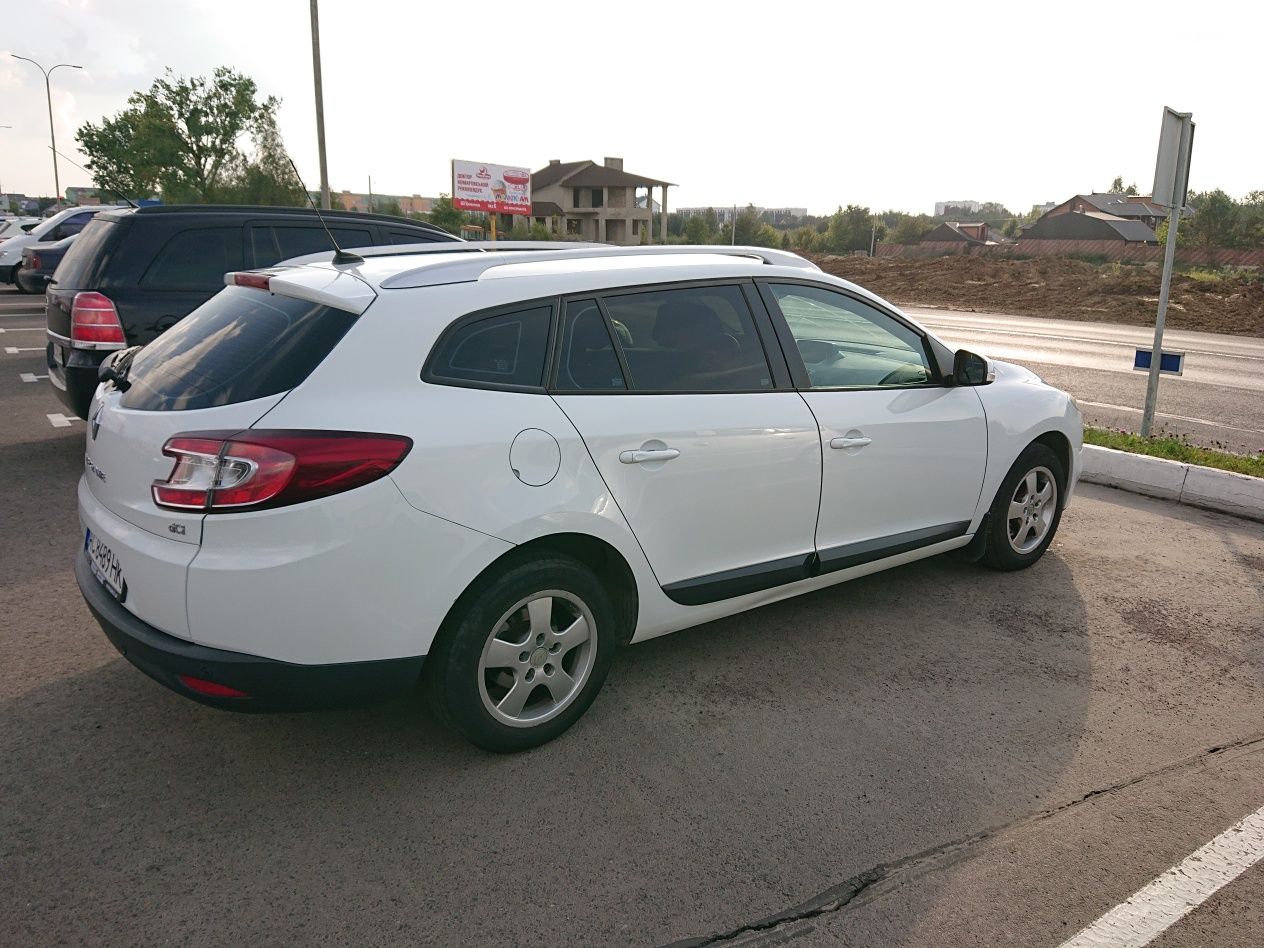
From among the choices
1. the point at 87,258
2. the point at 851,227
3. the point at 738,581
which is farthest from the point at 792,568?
the point at 851,227

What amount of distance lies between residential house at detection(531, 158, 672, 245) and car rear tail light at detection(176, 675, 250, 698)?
258 ft

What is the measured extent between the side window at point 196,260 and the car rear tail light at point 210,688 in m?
4.92

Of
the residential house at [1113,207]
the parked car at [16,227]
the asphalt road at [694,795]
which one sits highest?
the residential house at [1113,207]

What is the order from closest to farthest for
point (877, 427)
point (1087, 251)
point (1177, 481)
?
point (877, 427)
point (1177, 481)
point (1087, 251)

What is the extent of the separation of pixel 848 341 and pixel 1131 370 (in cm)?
1161

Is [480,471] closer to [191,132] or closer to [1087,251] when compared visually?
[191,132]

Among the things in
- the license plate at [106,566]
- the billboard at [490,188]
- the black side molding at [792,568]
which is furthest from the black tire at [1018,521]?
the billboard at [490,188]

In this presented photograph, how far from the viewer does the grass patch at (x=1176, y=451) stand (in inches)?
277

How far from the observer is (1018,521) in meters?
5.12

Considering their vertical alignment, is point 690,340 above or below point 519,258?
below

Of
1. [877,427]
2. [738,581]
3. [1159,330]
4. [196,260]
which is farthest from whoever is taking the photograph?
[1159,330]

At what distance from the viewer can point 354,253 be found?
373 centimetres

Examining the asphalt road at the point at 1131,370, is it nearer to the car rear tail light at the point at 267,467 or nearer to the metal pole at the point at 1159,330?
the metal pole at the point at 1159,330

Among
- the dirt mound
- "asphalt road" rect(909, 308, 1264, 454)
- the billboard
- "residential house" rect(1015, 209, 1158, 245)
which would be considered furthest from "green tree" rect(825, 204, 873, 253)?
"asphalt road" rect(909, 308, 1264, 454)
